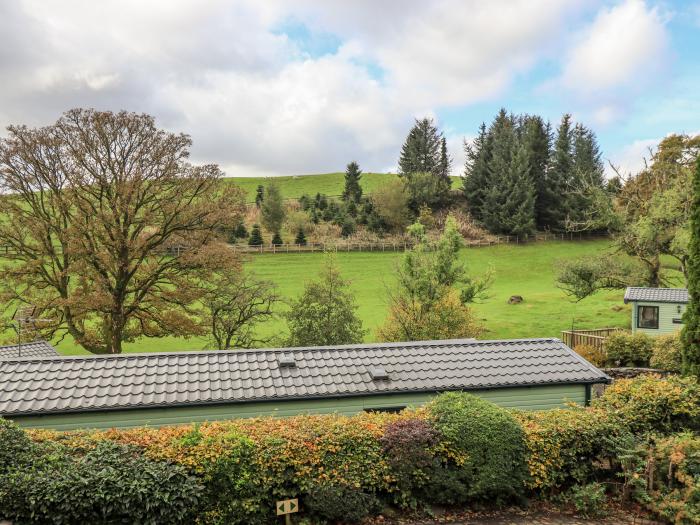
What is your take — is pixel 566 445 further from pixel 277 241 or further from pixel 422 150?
pixel 422 150

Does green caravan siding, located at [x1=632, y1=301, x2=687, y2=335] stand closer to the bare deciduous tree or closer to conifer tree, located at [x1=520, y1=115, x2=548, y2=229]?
the bare deciduous tree

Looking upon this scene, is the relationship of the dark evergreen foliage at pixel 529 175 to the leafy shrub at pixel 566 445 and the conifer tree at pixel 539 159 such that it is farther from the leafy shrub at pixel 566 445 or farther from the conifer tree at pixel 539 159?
the leafy shrub at pixel 566 445

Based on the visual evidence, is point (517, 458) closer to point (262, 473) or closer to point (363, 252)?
point (262, 473)

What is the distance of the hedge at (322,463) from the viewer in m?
7.21

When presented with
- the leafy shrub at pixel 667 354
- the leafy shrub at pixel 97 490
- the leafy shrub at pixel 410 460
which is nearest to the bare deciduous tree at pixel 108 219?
the leafy shrub at pixel 97 490

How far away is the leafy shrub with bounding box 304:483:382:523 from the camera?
816cm

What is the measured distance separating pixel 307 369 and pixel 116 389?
4.66 metres

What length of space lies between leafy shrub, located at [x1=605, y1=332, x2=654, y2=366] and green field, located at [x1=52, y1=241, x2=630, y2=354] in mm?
7848

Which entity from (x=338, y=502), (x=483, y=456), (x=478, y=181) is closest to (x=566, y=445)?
(x=483, y=456)

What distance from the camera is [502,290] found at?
4991 centimetres

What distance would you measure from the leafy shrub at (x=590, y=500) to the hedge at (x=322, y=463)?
0.70ft

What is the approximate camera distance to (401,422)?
927 centimetres

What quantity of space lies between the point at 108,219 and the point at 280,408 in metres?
16.2

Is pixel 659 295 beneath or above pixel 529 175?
beneath
